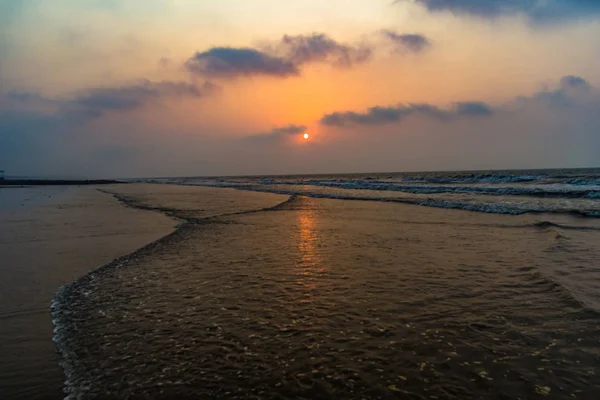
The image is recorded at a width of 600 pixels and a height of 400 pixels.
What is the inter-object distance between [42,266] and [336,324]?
27.7 feet

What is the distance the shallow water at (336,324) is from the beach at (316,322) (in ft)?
0.08

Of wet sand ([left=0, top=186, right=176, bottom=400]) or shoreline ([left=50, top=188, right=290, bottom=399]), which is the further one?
shoreline ([left=50, top=188, right=290, bottom=399])

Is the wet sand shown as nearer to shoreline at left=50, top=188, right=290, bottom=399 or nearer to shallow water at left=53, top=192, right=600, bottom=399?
shoreline at left=50, top=188, right=290, bottom=399

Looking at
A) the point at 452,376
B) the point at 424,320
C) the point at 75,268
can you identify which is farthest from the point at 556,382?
the point at 75,268

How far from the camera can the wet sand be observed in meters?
4.85

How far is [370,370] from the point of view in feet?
15.9

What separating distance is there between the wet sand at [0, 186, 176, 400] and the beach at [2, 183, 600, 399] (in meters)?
0.05

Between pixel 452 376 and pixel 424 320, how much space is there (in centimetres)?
170

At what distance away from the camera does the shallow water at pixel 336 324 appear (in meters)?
4.59

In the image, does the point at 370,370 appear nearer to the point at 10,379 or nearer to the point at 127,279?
the point at 10,379

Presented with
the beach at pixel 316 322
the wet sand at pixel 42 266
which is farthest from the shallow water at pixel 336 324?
the wet sand at pixel 42 266

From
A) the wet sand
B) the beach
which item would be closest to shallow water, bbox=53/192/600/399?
the beach

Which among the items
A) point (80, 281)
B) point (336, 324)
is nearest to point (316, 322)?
point (336, 324)

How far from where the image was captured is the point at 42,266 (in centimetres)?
1020
